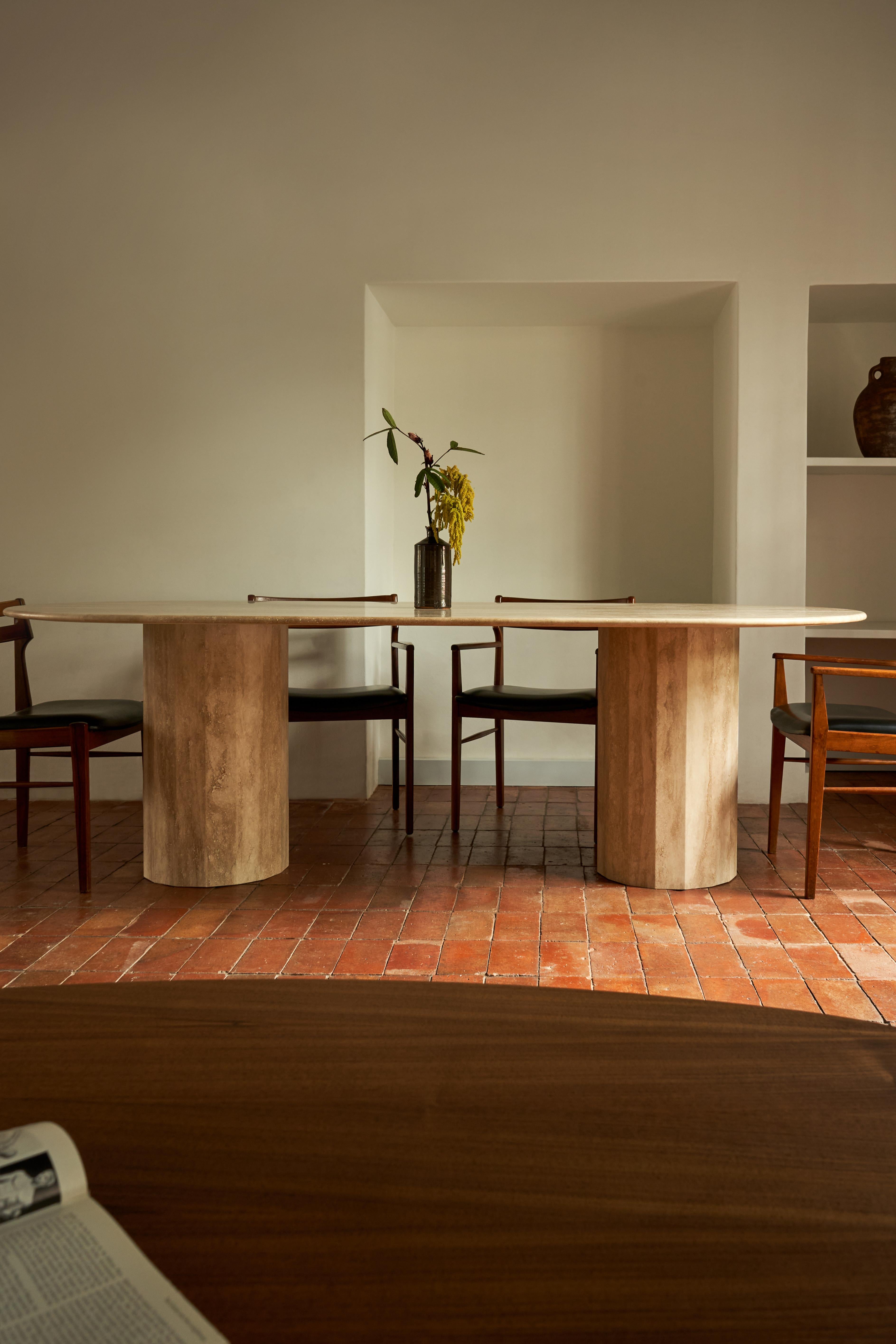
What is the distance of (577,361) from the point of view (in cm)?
504

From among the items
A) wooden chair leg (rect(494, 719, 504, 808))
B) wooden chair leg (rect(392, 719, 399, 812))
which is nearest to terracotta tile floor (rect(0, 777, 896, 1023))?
wooden chair leg (rect(392, 719, 399, 812))

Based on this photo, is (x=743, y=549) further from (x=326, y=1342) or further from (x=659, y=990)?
(x=326, y=1342)

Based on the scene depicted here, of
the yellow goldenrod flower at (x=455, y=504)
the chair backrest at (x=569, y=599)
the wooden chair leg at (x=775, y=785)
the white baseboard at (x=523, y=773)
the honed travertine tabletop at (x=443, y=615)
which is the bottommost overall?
the white baseboard at (x=523, y=773)

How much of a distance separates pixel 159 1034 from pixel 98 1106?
9cm

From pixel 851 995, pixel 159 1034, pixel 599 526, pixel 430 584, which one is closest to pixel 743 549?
pixel 599 526

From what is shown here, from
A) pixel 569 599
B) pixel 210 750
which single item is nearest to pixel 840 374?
pixel 569 599

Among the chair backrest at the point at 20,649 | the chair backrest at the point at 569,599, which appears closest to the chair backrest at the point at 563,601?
the chair backrest at the point at 569,599

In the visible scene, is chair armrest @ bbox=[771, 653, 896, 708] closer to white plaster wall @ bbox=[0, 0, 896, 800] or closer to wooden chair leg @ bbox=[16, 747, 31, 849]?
white plaster wall @ bbox=[0, 0, 896, 800]

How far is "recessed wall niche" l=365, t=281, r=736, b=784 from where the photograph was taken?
501 centimetres

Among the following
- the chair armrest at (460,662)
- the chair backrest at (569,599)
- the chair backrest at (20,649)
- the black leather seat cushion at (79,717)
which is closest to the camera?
the black leather seat cushion at (79,717)

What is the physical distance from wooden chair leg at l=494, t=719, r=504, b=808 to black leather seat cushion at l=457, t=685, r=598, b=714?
382 millimetres

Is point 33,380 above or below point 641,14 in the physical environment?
below

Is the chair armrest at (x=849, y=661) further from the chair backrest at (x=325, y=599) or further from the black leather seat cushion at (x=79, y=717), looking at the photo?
the black leather seat cushion at (x=79, y=717)

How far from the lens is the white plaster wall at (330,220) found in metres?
4.31
